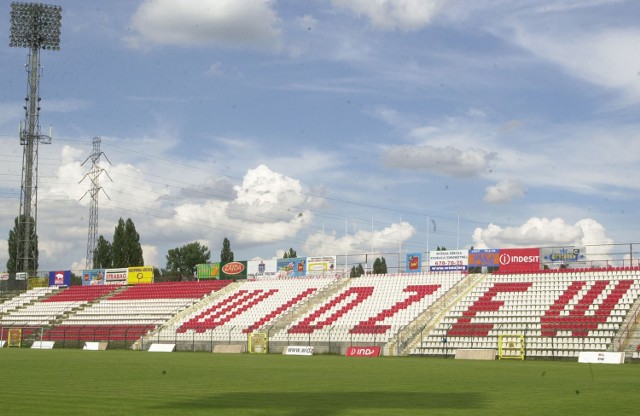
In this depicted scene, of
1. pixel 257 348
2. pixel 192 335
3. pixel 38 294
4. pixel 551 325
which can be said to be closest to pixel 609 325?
pixel 551 325

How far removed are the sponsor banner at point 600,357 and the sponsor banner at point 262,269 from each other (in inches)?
1507

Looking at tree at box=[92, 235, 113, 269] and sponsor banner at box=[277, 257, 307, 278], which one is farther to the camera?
tree at box=[92, 235, 113, 269]

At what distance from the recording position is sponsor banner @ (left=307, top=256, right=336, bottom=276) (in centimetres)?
7550

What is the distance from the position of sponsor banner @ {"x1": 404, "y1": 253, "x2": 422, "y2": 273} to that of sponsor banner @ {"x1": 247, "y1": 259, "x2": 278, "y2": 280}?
14.8 m

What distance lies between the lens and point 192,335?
215ft

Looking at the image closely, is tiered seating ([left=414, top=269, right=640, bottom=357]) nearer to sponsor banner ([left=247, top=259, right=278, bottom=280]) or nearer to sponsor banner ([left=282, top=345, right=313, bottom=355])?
sponsor banner ([left=282, top=345, right=313, bottom=355])

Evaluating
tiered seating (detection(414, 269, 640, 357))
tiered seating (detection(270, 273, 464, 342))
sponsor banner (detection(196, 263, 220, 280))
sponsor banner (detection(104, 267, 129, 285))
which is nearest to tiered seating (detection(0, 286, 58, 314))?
sponsor banner (detection(104, 267, 129, 285))

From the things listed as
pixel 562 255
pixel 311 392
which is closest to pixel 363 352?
pixel 562 255

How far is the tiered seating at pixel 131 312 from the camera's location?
6969 cm

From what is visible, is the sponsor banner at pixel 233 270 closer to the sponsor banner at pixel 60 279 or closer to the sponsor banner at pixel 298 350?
the sponsor banner at pixel 60 279

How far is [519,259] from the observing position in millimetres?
65125

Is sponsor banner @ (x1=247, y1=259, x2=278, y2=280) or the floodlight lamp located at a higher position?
the floodlight lamp

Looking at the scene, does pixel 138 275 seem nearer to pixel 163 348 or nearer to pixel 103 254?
pixel 163 348

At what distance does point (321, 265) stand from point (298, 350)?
19.6 meters
